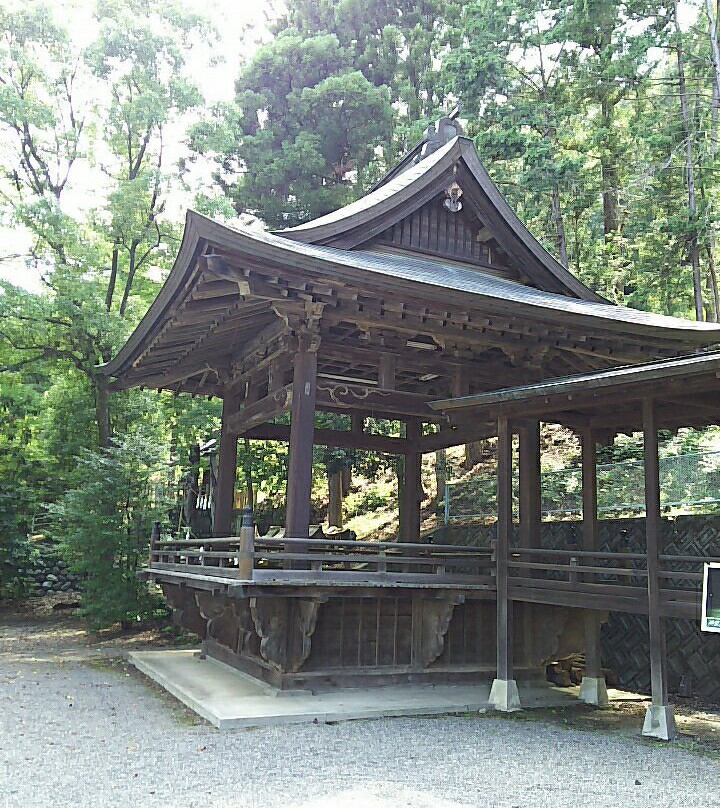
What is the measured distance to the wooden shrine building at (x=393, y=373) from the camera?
819 cm

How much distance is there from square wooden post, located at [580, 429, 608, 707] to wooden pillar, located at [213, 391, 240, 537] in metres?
5.56

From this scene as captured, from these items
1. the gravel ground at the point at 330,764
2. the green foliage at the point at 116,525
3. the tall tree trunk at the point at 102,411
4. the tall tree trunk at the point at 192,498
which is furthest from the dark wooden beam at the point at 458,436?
the tall tree trunk at the point at 102,411

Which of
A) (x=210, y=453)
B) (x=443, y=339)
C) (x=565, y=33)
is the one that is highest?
(x=565, y=33)

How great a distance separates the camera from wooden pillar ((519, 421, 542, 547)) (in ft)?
32.0

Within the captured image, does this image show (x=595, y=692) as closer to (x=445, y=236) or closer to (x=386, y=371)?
(x=386, y=371)

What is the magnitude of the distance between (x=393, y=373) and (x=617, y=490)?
17.1 feet

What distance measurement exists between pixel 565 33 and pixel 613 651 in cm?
1476

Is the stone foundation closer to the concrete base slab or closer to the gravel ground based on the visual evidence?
the concrete base slab

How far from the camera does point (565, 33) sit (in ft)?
60.6

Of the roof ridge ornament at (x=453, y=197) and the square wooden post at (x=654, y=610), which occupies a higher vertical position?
the roof ridge ornament at (x=453, y=197)

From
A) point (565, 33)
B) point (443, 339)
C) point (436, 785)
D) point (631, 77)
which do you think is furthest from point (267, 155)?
point (436, 785)

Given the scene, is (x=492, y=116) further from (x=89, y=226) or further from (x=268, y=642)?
(x=268, y=642)

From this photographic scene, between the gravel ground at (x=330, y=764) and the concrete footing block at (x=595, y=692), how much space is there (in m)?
1.71

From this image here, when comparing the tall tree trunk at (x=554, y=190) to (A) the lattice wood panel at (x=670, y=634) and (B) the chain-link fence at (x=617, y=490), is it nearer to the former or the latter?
(B) the chain-link fence at (x=617, y=490)
